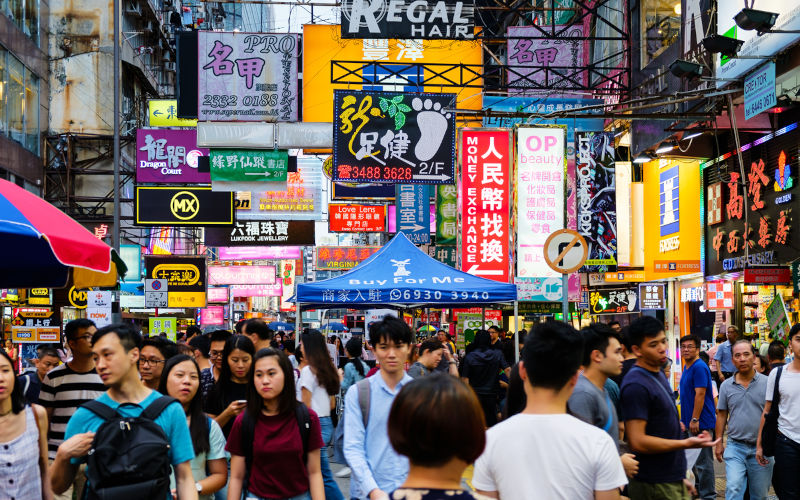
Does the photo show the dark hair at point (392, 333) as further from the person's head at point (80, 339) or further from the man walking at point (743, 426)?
the man walking at point (743, 426)

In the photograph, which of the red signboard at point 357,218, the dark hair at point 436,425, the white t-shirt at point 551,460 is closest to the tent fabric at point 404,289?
the white t-shirt at point 551,460

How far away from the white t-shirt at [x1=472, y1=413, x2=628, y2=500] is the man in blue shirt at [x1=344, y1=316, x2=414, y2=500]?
6.03 feet

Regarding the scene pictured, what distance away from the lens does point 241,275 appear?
131 ft

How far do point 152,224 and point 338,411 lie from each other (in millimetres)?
9554

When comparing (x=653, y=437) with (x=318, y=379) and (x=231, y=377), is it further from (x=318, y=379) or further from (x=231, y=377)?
(x=318, y=379)

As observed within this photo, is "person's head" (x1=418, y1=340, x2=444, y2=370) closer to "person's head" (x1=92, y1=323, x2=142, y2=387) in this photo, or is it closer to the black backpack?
"person's head" (x1=92, y1=323, x2=142, y2=387)

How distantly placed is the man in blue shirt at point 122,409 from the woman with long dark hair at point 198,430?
890mm

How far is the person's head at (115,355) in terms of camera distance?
4.79m

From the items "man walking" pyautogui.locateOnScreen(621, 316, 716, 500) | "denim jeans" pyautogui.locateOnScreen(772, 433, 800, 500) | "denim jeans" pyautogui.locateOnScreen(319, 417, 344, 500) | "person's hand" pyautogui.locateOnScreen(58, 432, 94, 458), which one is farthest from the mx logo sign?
"person's hand" pyautogui.locateOnScreen(58, 432, 94, 458)

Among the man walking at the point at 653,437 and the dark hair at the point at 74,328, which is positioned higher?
the dark hair at the point at 74,328

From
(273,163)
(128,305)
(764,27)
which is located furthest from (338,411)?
(128,305)

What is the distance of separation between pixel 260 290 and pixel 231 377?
3841cm

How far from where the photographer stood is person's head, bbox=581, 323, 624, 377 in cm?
564

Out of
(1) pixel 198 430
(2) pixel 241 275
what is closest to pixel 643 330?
(1) pixel 198 430
